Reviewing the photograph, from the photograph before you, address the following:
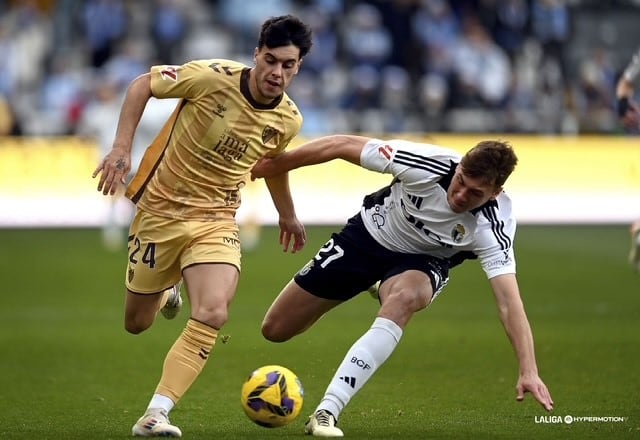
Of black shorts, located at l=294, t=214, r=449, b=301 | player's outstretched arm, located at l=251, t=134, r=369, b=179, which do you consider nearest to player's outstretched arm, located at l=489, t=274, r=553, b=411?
black shorts, located at l=294, t=214, r=449, b=301

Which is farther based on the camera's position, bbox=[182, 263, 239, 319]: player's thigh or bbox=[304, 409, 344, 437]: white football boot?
bbox=[182, 263, 239, 319]: player's thigh

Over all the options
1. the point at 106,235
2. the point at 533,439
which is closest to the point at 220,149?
the point at 533,439

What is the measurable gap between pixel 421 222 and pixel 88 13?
760 inches

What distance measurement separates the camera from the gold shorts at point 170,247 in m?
7.37

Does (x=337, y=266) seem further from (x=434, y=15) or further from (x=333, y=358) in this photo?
(x=434, y=15)

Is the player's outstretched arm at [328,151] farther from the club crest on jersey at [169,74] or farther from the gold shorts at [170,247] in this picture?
the club crest on jersey at [169,74]

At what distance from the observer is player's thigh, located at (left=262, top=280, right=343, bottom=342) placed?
8.19 meters

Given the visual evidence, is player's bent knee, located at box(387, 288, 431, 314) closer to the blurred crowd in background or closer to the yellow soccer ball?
the yellow soccer ball

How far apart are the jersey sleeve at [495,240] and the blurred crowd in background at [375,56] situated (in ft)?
52.2

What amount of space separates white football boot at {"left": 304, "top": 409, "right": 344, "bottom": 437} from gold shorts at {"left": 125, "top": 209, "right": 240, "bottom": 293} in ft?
3.48

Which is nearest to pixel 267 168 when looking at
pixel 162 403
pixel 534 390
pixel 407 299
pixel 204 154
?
pixel 204 154

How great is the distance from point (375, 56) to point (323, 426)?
63.0ft

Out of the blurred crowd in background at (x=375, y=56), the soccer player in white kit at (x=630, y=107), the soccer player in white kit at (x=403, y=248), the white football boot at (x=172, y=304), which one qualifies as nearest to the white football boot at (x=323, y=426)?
the soccer player in white kit at (x=403, y=248)

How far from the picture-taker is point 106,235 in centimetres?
2056
